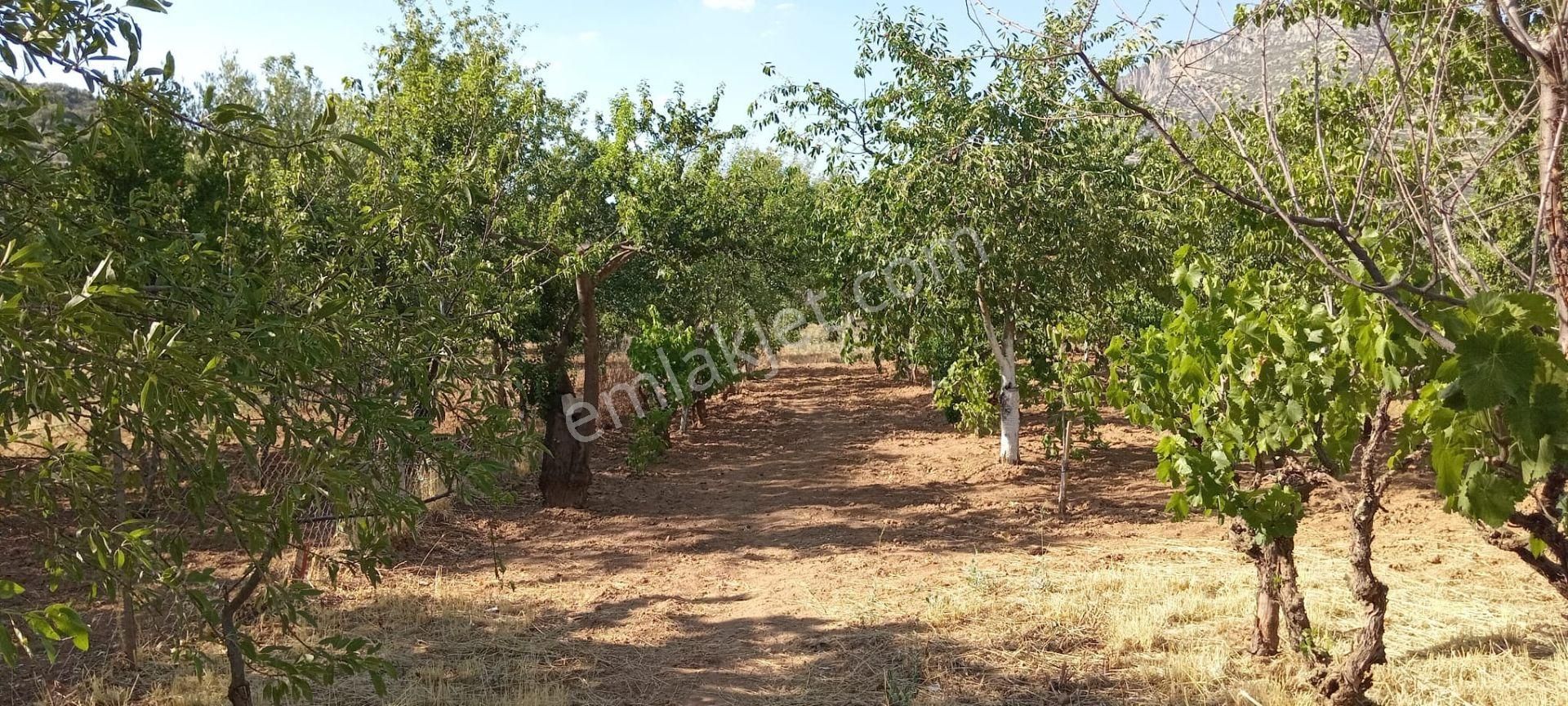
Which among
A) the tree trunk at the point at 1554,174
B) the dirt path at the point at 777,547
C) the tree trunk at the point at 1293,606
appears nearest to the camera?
the tree trunk at the point at 1554,174

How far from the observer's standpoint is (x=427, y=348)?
13.9ft

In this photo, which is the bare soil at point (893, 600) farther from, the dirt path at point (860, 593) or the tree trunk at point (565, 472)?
the tree trunk at point (565, 472)

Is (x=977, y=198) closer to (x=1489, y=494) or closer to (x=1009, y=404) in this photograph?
(x=1009, y=404)

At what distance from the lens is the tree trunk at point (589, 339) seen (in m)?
9.84

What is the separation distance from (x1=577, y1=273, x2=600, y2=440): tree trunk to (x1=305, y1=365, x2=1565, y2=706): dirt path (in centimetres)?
124

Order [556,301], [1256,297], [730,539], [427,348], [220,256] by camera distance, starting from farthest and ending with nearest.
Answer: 1. [556,301]
2. [730,539]
3. [1256,297]
4. [427,348]
5. [220,256]

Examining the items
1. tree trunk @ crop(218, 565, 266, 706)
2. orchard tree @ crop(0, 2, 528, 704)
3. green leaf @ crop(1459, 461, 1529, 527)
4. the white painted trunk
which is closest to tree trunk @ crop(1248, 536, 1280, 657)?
green leaf @ crop(1459, 461, 1529, 527)

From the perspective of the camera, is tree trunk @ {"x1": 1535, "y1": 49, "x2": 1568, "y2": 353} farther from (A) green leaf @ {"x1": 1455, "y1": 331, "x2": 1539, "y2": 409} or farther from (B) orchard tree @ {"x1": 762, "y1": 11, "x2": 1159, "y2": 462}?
(B) orchard tree @ {"x1": 762, "y1": 11, "x2": 1159, "y2": 462}

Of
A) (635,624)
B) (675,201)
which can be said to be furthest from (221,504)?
(675,201)

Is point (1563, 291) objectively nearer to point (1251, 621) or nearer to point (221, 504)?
point (221, 504)

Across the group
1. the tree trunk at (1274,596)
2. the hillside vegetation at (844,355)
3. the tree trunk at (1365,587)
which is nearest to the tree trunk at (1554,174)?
the hillside vegetation at (844,355)

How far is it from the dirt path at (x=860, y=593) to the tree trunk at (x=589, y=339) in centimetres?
124

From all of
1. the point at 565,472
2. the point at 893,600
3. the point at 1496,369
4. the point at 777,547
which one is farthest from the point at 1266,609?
the point at 565,472

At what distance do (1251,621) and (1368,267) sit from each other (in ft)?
15.2
